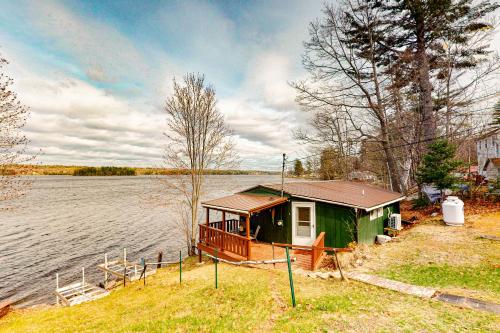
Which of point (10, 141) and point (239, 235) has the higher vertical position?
point (10, 141)

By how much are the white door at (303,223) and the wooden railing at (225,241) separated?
3087 mm

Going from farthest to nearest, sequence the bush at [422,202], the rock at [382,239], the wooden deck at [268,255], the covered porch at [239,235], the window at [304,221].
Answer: the bush at [422,202]
the rock at [382,239]
the window at [304,221]
the covered porch at [239,235]
the wooden deck at [268,255]

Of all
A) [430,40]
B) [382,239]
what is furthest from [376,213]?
[430,40]

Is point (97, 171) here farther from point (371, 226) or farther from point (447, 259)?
point (447, 259)

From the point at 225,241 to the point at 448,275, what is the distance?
8263mm

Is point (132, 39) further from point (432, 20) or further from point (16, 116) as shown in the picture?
point (432, 20)

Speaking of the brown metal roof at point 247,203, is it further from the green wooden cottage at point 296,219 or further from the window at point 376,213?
the window at point 376,213

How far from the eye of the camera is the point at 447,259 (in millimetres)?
8797

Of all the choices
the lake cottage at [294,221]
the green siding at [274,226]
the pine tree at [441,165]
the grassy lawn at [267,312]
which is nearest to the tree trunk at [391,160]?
the pine tree at [441,165]

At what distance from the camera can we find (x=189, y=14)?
1342 cm

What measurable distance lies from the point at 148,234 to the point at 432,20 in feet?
96.3

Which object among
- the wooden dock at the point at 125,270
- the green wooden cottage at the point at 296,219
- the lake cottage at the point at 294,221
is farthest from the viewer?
the wooden dock at the point at 125,270

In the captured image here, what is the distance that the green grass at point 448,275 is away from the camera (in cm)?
670

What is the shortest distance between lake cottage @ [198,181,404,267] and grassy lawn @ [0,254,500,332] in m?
2.62
